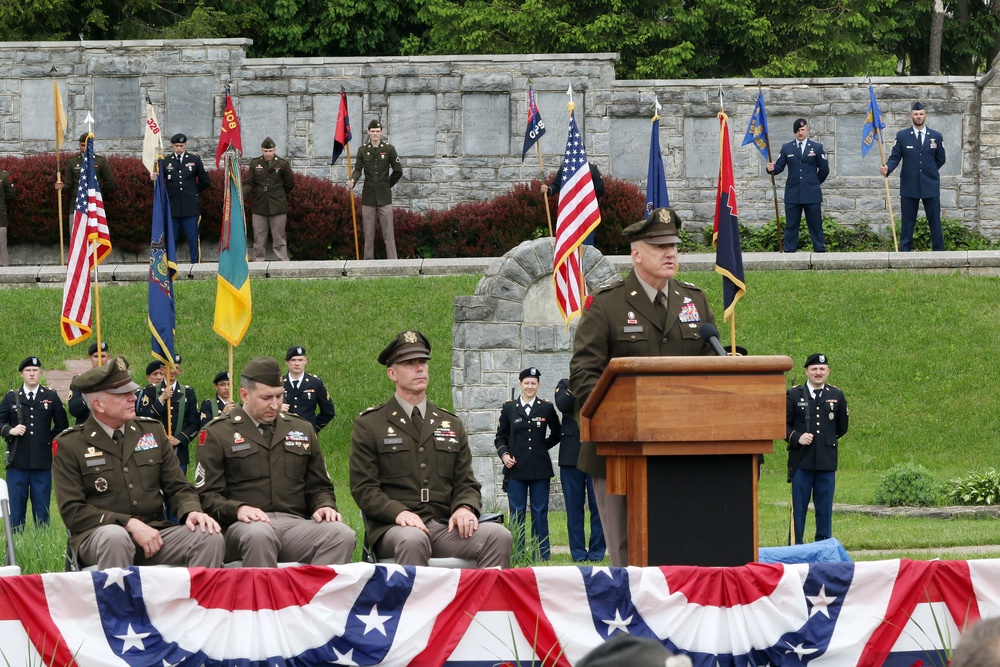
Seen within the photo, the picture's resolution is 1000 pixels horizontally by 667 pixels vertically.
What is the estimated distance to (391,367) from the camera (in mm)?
8211

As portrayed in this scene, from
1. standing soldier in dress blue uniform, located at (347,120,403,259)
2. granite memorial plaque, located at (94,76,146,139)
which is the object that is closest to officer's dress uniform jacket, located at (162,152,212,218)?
standing soldier in dress blue uniform, located at (347,120,403,259)

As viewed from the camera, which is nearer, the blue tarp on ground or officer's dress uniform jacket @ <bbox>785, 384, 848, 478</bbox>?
the blue tarp on ground

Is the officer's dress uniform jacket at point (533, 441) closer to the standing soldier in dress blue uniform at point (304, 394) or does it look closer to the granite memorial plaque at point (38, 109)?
the standing soldier in dress blue uniform at point (304, 394)

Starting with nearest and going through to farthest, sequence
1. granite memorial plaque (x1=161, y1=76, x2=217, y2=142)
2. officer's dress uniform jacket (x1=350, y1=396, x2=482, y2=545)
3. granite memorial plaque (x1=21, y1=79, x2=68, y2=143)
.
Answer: officer's dress uniform jacket (x1=350, y1=396, x2=482, y2=545) < granite memorial plaque (x1=161, y1=76, x2=217, y2=142) < granite memorial plaque (x1=21, y1=79, x2=68, y2=143)

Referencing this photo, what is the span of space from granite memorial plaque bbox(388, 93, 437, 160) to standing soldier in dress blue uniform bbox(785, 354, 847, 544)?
43.3 feet

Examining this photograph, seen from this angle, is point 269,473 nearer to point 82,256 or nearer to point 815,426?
point 815,426

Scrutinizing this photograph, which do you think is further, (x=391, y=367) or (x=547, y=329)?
(x=547, y=329)

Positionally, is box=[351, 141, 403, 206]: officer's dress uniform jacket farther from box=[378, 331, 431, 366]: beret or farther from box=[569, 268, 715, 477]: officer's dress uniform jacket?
box=[569, 268, 715, 477]: officer's dress uniform jacket

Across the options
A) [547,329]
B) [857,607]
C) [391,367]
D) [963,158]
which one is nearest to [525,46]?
[963,158]

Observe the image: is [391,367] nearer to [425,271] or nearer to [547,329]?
[547,329]

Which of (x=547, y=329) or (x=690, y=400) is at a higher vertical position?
(x=690, y=400)

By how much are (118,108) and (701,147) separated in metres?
9.73

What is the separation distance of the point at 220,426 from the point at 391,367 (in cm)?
98

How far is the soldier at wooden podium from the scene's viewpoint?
6949mm
